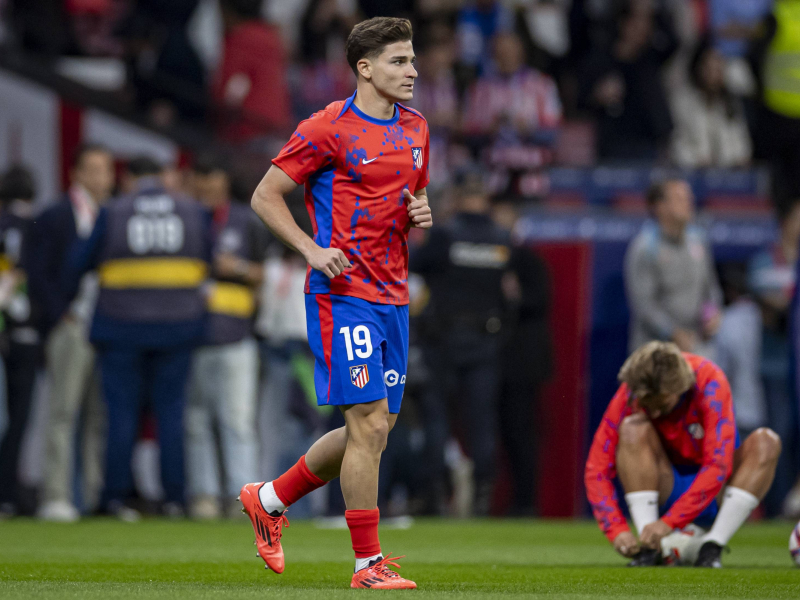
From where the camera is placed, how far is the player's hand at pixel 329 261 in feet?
17.2

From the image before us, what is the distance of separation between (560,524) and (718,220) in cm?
365

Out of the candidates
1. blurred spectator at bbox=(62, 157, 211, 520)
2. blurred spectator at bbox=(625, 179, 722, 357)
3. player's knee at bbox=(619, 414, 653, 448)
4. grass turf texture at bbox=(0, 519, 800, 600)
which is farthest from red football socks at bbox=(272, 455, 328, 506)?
blurred spectator at bbox=(625, 179, 722, 357)

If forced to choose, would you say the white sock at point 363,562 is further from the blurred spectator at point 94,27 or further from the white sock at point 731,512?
the blurred spectator at point 94,27

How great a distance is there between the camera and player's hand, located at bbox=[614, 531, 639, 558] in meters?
6.27

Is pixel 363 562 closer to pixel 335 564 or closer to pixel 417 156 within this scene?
pixel 335 564

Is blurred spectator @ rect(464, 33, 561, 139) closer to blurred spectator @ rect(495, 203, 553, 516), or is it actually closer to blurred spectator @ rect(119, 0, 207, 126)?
blurred spectator @ rect(119, 0, 207, 126)

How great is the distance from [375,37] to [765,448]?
264cm

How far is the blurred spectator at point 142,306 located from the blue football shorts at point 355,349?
4.74 meters

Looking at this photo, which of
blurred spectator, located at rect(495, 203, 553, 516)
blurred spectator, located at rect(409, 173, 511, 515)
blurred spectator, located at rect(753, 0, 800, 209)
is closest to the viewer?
blurred spectator, located at rect(409, 173, 511, 515)

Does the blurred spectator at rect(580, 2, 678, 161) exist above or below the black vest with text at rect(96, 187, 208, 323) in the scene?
above

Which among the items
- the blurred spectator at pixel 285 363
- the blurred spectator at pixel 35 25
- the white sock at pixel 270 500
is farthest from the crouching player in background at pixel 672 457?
the blurred spectator at pixel 35 25

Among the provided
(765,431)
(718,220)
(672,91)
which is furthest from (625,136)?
(765,431)

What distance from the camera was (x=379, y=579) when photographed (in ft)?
17.0

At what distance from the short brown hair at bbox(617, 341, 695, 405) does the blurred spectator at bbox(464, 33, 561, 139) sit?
26.6 feet
